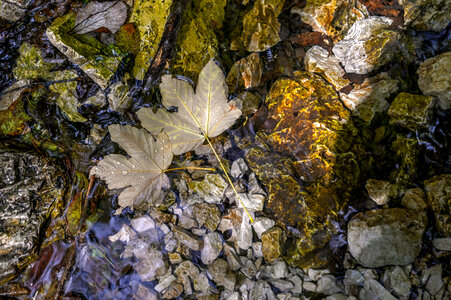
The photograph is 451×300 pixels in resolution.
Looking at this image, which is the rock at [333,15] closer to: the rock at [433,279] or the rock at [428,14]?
the rock at [428,14]

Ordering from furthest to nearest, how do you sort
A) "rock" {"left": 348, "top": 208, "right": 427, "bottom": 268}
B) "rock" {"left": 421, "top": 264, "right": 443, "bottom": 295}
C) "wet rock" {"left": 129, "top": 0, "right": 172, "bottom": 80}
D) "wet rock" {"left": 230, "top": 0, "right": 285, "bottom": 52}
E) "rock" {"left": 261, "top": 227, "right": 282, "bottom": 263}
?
1. "wet rock" {"left": 230, "top": 0, "right": 285, "bottom": 52}
2. "wet rock" {"left": 129, "top": 0, "right": 172, "bottom": 80}
3. "rock" {"left": 261, "top": 227, "right": 282, "bottom": 263}
4. "rock" {"left": 348, "top": 208, "right": 427, "bottom": 268}
5. "rock" {"left": 421, "top": 264, "right": 443, "bottom": 295}

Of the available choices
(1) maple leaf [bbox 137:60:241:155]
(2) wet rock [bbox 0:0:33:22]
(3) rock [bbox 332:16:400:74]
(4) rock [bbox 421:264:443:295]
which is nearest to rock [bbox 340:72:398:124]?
(3) rock [bbox 332:16:400:74]

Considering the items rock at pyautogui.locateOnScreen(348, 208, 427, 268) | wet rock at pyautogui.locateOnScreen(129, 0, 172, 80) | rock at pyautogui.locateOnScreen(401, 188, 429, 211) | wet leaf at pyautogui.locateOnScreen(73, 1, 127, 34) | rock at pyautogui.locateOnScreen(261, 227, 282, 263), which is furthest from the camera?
wet rock at pyautogui.locateOnScreen(129, 0, 172, 80)

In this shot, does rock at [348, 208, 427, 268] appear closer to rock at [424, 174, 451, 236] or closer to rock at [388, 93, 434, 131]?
rock at [424, 174, 451, 236]

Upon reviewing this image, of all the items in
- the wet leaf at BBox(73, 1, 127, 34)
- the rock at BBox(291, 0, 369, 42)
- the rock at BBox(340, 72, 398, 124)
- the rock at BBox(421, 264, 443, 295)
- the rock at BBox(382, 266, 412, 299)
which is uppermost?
the wet leaf at BBox(73, 1, 127, 34)

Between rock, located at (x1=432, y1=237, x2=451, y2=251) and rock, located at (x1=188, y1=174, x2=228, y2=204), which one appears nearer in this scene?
rock, located at (x1=432, y1=237, x2=451, y2=251)

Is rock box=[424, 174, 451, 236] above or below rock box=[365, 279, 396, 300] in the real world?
above
